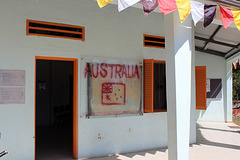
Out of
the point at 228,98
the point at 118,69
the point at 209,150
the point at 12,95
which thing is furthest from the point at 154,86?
the point at 228,98

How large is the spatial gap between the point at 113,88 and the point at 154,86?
1.29 m

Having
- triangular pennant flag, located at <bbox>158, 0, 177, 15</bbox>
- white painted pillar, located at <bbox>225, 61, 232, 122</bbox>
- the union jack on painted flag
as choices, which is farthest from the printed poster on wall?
white painted pillar, located at <bbox>225, 61, 232, 122</bbox>

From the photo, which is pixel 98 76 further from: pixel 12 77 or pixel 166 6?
pixel 166 6

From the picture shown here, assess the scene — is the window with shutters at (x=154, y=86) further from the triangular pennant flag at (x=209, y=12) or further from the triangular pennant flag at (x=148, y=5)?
the triangular pennant flag at (x=148, y=5)

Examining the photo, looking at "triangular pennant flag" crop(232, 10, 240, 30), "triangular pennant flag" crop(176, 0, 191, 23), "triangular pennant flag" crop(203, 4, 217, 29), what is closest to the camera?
"triangular pennant flag" crop(176, 0, 191, 23)

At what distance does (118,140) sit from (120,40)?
257 centimetres

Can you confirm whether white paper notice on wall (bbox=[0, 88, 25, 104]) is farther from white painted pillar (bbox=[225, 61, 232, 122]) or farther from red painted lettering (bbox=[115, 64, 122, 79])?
white painted pillar (bbox=[225, 61, 232, 122])

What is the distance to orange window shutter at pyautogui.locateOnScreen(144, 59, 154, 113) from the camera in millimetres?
5562

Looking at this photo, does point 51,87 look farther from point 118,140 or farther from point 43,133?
point 118,140

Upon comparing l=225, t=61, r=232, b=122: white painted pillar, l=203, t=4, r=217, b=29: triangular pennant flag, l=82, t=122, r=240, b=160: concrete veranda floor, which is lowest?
l=82, t=122, r=240, b=160: concrete veranda floor

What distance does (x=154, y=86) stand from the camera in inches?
238

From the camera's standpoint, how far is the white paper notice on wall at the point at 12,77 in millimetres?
4328

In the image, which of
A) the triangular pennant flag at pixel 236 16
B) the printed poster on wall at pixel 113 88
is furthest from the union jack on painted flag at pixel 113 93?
the triangular pennant flag at pixel 236 16

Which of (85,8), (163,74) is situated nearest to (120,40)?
(85,8)
